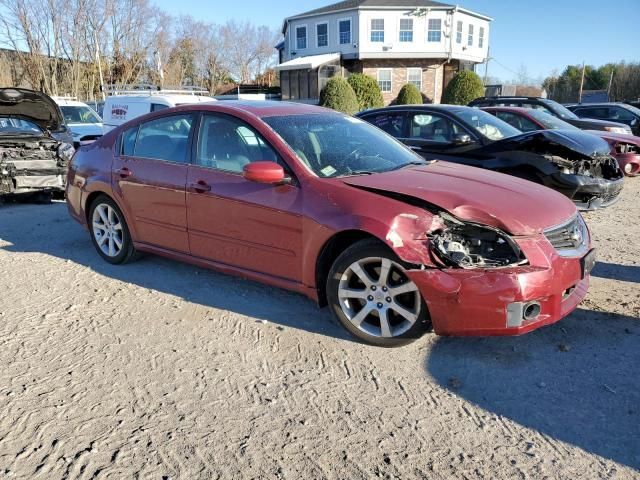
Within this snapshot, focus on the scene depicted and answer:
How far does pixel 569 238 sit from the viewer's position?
138 inches

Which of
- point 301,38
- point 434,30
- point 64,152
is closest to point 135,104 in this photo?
point 64,152

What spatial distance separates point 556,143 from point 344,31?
32.6m

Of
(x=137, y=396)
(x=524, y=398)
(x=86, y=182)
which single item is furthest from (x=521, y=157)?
(x=137, y=396)

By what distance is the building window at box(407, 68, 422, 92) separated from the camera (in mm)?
36781

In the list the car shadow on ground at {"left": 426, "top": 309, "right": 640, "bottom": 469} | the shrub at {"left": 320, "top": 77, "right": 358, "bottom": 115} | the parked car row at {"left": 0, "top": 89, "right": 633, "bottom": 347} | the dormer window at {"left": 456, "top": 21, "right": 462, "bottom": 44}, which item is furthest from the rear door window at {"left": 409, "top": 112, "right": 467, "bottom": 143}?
the dormer window at {"left": 456, "top": 21, "right": 462, "bottom": 44}

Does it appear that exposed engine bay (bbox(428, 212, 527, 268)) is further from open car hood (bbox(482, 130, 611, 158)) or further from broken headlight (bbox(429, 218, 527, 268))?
open car hood (bbox(482, 130, 611, 158))

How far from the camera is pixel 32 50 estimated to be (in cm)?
3528

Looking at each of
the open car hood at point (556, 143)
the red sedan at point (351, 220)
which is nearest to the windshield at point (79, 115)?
the red sedan at point (351, 220)

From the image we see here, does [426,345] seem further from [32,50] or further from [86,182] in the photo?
[32,50]

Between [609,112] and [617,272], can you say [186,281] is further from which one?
[609,112]

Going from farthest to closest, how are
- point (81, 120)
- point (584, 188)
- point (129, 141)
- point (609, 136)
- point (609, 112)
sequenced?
point (609, 112) < point (81, 120) < point (609, 136) < point (584, 188) < point (129, 141)

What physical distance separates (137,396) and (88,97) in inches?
1703

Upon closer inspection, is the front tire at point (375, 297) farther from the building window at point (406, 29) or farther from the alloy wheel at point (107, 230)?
the building window at point (406, 29)

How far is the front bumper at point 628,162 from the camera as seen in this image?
9.59 meters
